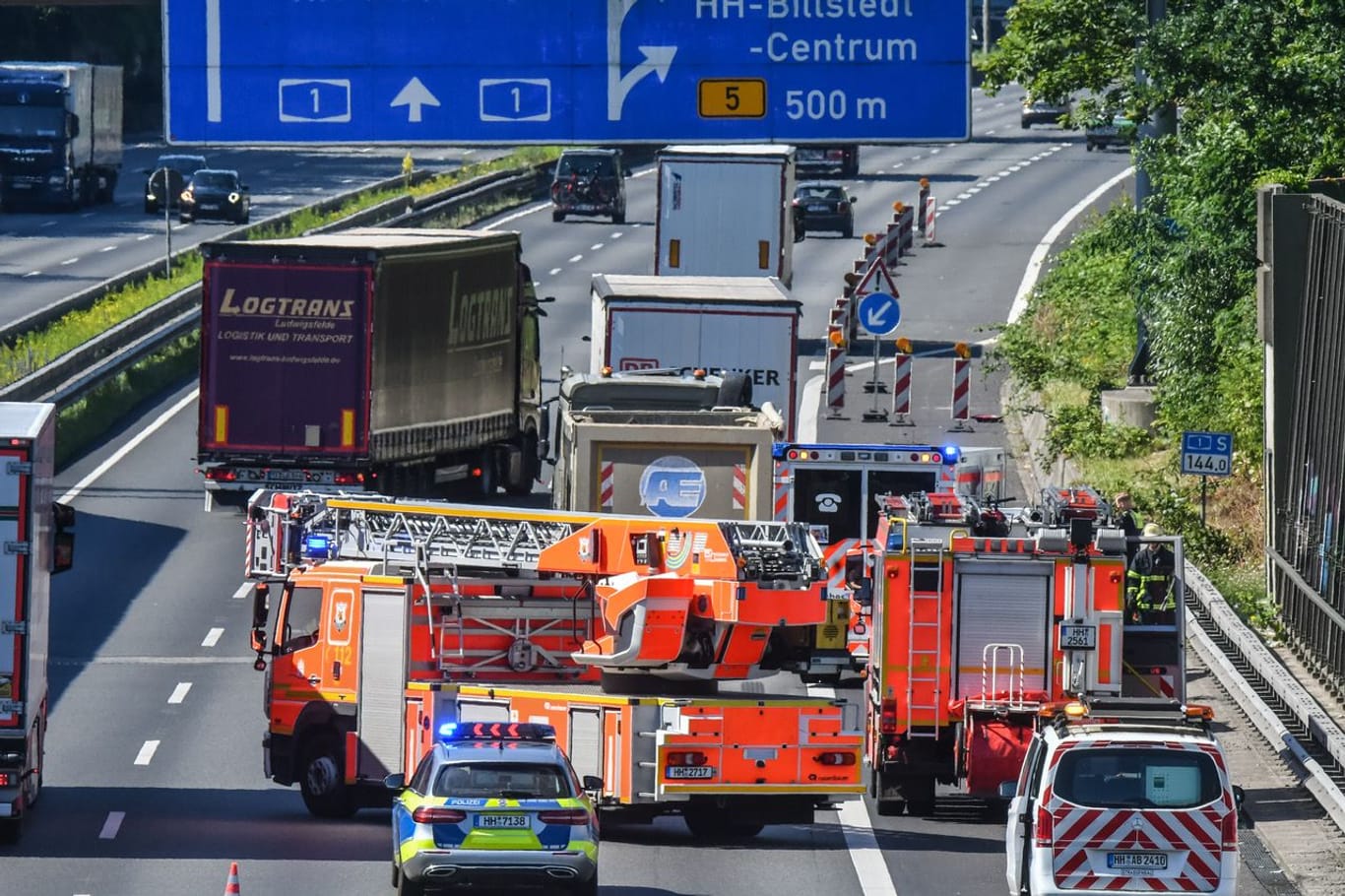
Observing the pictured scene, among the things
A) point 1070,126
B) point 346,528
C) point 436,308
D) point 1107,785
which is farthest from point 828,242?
point 1107,785

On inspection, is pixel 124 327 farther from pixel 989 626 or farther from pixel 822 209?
pixel 989 626

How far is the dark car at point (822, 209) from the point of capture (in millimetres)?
71625

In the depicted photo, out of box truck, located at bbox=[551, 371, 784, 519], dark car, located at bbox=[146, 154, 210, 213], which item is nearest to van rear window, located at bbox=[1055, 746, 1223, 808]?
box truck, located at bbox=[551, 371, 784, 519]

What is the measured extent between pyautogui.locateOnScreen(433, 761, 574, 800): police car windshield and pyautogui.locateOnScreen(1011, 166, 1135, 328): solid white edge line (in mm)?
36801

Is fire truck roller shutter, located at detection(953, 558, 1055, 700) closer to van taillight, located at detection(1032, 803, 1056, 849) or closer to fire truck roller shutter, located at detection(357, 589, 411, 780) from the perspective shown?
van taillight, located at detection(1032, 803, 1056, 849)

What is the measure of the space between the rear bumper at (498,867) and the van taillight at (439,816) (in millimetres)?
192

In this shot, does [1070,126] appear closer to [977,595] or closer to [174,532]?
[174,532]

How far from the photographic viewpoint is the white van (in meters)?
17.8

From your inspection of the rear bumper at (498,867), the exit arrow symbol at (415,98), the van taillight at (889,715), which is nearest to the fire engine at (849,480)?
the van taillight at (889,715)

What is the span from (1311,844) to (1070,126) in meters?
26.8

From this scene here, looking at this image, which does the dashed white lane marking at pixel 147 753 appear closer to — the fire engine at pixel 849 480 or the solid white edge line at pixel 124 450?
the fire engine at pixel 849 480

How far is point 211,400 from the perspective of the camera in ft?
119

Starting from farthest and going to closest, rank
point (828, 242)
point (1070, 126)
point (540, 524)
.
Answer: point (828, 242) → point (1070, 126) → point (540, 524)

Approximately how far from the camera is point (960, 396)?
43.8 m
